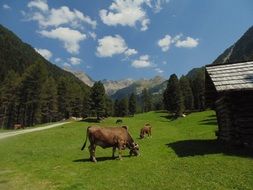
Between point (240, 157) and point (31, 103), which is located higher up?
point (31, 103)

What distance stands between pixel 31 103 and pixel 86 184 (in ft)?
285

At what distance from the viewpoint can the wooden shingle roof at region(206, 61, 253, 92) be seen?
22719 millimetres

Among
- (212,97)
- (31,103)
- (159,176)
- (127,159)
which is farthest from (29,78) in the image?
(159,176)

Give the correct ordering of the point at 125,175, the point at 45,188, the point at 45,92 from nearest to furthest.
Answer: the point at 45,188
the point at 125,175
the point at 45,92

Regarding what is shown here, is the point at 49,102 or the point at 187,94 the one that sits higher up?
the point at 187,94

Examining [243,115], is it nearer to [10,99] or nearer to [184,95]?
[10,99]

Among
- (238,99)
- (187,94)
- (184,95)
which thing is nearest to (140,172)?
(238,99)

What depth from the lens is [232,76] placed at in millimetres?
24578

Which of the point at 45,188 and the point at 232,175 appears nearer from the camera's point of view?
the point at 45,188

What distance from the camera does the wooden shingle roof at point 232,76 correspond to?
74.5 feet

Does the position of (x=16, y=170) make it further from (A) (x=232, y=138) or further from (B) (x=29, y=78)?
(B) (x=29, y=78)

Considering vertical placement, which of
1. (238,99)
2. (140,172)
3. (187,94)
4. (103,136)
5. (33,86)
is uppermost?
(187,94)

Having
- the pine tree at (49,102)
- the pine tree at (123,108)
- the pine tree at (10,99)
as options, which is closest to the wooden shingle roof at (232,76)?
the pine tree at (10,99)

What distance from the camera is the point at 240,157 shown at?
19719mm
